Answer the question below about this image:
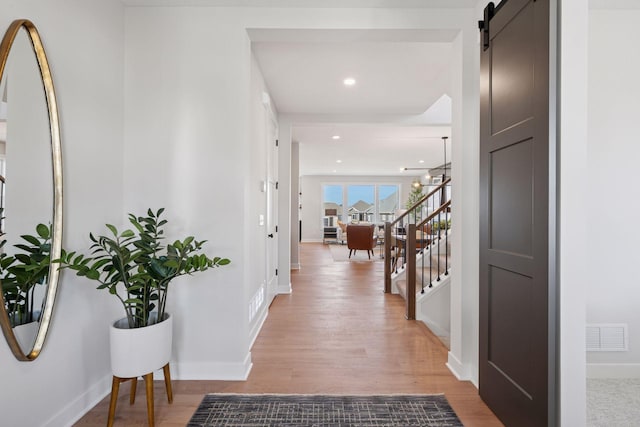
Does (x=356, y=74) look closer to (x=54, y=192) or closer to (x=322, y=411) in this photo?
(x=54, y=192)

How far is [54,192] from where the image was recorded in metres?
1.71

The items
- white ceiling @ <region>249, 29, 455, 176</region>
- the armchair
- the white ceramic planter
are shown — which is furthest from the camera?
the armchair

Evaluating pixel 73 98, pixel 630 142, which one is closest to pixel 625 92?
pixel 630 142

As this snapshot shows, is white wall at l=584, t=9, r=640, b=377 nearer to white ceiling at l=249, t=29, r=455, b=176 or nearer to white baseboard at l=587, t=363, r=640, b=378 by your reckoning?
white baseboard at l=587, t=363, r=640, b=378

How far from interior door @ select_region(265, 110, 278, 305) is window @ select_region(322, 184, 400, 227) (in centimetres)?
862

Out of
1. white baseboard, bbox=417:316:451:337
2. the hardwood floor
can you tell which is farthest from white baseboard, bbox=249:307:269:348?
white baseboard, bbox=417:316:451:337

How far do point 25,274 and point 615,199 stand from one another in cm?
357

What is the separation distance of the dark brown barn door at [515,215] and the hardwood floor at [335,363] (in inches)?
15.0

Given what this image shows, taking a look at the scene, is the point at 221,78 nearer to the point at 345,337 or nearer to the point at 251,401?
the point at 251,401

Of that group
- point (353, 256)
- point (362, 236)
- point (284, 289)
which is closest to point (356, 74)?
point (284, 289)

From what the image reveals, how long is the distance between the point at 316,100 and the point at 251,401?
351 cm

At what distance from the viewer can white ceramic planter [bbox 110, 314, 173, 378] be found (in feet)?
5.64

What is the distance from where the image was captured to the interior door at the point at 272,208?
4094 mm

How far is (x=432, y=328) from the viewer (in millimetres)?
3535
